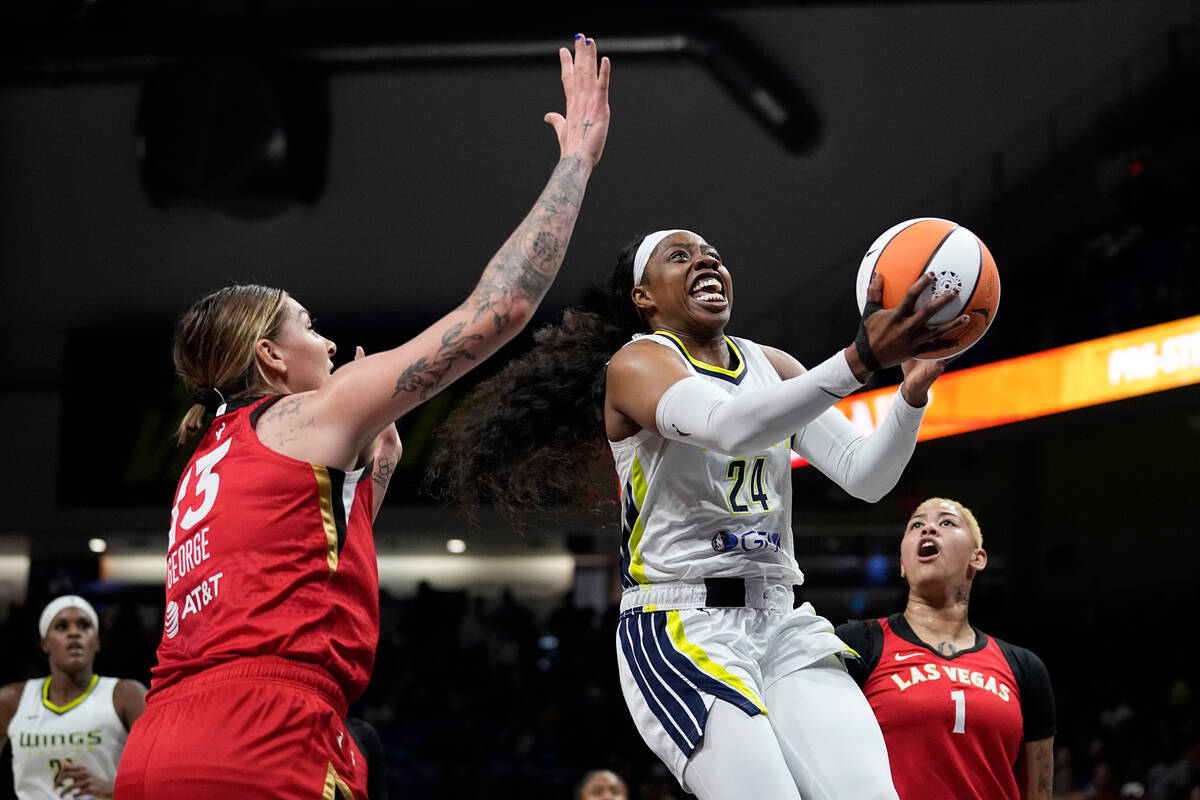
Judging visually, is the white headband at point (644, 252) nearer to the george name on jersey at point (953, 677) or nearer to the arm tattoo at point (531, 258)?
the arm tattoo at point (531, 258)

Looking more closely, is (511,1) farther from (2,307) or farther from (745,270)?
(2,307)

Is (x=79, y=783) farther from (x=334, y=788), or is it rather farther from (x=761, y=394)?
(x=761, y=394)

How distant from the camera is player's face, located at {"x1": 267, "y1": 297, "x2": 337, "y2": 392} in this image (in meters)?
2.89

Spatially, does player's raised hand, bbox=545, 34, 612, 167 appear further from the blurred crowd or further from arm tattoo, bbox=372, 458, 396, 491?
the blurred crowd

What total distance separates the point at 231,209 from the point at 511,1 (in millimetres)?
4100

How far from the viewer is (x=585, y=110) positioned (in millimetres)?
2889

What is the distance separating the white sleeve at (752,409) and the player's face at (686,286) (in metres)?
0.46

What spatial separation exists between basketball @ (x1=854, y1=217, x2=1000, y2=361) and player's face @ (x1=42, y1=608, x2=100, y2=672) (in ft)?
18.6

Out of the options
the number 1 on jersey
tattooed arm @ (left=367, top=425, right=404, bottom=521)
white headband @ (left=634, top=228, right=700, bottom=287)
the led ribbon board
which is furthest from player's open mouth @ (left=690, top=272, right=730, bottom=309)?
the led ribbon board

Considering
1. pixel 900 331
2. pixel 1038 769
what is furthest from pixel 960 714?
pixel 900 331

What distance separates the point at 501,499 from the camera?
13.8 ft

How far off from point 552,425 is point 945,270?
1.38 meters

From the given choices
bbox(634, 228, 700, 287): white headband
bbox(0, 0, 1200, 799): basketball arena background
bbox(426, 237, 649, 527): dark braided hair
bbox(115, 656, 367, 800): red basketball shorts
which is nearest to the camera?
bbox(115, 656, 367, 800): red basketball shorts

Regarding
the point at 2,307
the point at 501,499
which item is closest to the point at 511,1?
the point at 2,307
